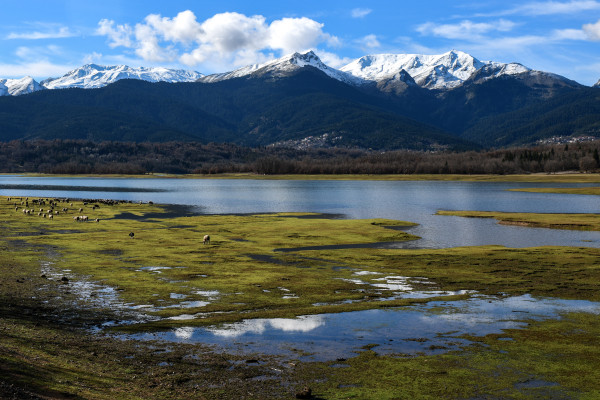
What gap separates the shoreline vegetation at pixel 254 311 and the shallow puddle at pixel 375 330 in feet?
2.69

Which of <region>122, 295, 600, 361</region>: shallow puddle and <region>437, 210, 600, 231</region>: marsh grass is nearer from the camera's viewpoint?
<region>122, 295, 600, 361</region>: shallow puddle

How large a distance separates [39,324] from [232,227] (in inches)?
1986

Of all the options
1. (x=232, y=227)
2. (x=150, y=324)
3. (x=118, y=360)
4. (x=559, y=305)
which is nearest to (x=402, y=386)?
(x=118, y=360)

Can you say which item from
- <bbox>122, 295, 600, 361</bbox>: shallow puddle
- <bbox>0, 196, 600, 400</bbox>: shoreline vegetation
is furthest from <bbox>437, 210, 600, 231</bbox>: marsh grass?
<bbox>122, 295, 600, 361</bbox>: shallow puddle

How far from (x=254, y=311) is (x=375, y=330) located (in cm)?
712

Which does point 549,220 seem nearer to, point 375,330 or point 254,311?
point 375,330

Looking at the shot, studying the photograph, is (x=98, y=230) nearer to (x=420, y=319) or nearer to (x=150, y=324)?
(x=150, y=324)

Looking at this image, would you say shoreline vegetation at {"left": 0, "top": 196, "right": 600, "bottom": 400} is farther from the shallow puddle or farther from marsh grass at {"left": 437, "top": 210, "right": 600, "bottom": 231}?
marsh grass at {"left": 437, "top": 210, "right": 600, "bottom": 231}

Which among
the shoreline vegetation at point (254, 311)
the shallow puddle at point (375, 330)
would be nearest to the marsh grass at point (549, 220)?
the shoreline vegetation at point (254, 311)

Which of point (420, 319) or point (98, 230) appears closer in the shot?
point (420, 319)

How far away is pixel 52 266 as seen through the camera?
42656 mm

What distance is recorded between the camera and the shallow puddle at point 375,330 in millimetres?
23500

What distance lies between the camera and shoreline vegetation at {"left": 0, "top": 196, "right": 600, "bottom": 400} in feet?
61.1

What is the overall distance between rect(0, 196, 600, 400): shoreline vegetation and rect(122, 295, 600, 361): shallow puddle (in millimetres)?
819
